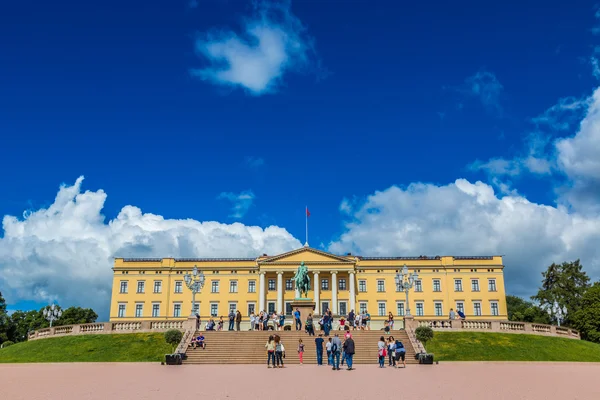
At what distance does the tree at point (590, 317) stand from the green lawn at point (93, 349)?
49.3 m

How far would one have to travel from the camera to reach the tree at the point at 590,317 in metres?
60.6

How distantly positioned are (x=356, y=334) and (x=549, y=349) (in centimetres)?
1326

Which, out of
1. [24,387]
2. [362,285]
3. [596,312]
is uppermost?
[362,285]

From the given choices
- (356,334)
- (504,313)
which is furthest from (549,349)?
(504,313)

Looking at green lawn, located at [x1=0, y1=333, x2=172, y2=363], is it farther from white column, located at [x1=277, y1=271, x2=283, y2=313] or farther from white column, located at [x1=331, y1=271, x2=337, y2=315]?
white column, located at [x1=331, y1=271, x2=337, y2=315]

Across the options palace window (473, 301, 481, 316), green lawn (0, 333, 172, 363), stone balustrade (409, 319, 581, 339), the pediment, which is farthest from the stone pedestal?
palace window (473, 301, 481, 316)

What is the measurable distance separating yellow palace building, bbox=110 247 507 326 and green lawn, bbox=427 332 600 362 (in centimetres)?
3639

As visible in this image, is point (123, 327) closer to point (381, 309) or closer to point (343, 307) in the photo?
point (343, 307)

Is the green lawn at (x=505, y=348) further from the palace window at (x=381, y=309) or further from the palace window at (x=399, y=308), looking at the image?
the palace window at (x=381, y=309)

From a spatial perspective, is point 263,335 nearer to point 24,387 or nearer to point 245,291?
point 24,387

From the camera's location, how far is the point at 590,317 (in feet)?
202

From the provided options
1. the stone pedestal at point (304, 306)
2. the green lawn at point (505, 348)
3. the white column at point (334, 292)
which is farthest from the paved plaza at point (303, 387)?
the white column at point (334, 292)

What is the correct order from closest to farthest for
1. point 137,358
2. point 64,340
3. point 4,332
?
1. point 137,358
2. point 64,340
3. point 4,332

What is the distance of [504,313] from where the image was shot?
7494cm
